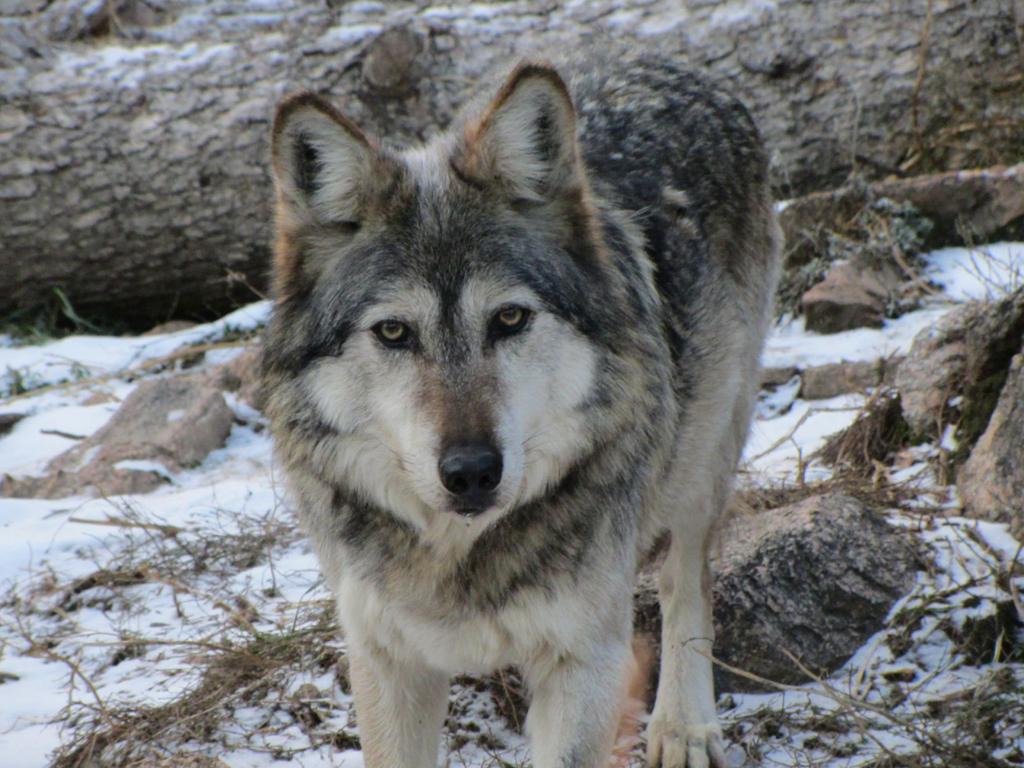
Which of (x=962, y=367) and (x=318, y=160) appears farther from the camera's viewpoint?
(x=962, y=367)

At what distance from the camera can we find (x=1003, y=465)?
393cm

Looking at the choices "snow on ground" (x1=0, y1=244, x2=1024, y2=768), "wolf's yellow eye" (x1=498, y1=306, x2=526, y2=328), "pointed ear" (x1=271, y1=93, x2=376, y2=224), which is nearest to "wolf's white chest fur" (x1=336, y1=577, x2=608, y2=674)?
"snow on ground" (x1=0, y1=244, x2=1024, y2=768)

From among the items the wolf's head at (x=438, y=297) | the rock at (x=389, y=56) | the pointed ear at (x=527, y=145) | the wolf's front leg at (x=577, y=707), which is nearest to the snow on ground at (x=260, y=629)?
the wolf's front leg at (x=577, y=707)

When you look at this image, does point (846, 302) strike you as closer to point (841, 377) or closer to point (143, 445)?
point (841, 377)

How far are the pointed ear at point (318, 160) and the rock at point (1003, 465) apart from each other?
7.96 feet

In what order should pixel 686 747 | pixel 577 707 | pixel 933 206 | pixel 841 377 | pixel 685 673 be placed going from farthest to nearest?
pixel 933 206
pixel 841 377
pixel 685 673
pixel 686 747
pixel 577 707

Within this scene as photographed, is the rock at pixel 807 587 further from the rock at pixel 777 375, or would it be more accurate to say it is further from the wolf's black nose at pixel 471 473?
the rock at pixel 777 375

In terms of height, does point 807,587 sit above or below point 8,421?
above

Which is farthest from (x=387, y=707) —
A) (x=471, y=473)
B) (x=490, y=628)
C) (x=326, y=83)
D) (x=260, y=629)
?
(x=326, y=83)

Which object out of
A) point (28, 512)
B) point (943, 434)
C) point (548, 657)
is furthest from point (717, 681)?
point (28, 512)

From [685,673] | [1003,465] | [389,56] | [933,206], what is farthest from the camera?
[389,56]

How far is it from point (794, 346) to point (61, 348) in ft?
14.7

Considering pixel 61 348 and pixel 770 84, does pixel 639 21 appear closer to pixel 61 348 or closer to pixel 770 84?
pixel 770 84

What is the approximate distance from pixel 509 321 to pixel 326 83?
14.6ft
